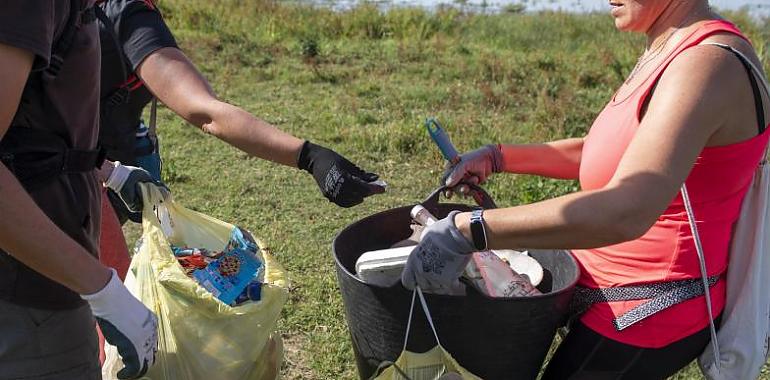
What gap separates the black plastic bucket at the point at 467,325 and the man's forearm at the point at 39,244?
0.57 m

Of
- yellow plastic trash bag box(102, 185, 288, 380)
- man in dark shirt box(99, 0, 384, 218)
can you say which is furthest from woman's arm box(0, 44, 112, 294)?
man in dark shirt box(99, 0, 384, 218)

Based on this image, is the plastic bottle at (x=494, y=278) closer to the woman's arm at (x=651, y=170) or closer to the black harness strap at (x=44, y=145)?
the woman's arm at (x=651, y=170)

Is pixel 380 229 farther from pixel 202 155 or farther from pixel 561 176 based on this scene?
pixel 202 155

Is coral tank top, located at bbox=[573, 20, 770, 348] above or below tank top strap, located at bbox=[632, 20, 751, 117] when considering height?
below

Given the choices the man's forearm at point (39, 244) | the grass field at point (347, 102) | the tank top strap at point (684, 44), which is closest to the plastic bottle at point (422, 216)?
the tank top strap at point (684, 44)

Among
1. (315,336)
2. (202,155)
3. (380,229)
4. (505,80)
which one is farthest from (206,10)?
(380,229)

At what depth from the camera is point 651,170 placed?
1524 mm

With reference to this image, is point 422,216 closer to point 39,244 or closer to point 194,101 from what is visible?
point 194,101

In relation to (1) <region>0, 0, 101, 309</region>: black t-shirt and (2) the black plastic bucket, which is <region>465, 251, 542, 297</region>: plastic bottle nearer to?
(2) the black plastic bucket

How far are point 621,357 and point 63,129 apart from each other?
4.39ft

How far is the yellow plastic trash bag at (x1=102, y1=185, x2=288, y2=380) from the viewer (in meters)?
2.12

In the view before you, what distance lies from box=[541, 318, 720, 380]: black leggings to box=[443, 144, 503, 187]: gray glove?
1.72ft

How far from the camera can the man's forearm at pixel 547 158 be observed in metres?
2.23

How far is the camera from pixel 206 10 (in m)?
12.8
